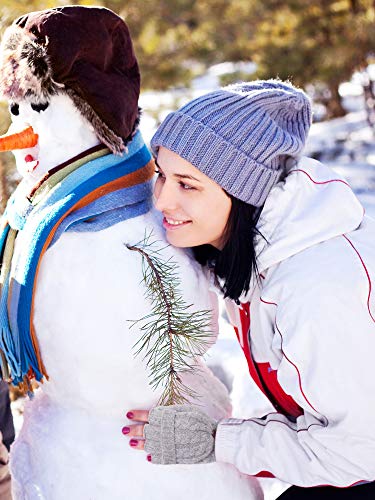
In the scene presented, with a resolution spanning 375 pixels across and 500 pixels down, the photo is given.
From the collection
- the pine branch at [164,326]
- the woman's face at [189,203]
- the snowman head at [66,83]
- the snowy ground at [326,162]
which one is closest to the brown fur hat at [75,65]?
the snowman head at [66,83]

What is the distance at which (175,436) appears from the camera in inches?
49.2

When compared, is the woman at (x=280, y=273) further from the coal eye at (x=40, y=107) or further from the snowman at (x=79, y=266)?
the coal eye at (x=40, y=107)

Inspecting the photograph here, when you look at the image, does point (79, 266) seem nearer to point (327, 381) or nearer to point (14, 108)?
point (14, 108)

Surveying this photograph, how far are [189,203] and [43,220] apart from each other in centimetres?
26

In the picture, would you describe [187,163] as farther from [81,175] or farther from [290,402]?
[290,402]

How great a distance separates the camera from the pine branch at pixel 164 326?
124cm

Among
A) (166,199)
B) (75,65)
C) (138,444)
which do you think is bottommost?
(138,444)

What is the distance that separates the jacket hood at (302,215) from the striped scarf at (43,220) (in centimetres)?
25

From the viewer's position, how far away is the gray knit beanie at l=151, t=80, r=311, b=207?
48.8 inches

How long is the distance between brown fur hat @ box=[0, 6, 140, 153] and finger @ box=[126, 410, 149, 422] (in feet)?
1.59

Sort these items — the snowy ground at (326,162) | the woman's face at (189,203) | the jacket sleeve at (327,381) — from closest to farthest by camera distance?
the jacket sleeve at (327,381) → the woman's face at (189,203) → the snowy ground at (326,162)

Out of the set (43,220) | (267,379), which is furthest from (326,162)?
(43,220)

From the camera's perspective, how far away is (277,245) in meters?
1.25

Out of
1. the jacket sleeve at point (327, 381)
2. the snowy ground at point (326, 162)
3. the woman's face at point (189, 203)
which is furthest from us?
the snowy ground at point (326, 162)
